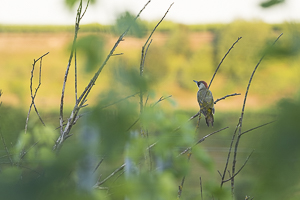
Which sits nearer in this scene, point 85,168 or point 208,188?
point 85,168

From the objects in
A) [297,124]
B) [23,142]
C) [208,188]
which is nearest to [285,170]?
[297,124]

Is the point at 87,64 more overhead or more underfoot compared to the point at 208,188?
more overhead

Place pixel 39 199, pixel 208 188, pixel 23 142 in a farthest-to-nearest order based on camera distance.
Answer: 1. pixel 23 142
2. pixel 208 188
3. pixel 39 199

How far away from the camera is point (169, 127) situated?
12.2 inches

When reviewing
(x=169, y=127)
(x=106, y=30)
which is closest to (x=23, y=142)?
(x=169, y=127)

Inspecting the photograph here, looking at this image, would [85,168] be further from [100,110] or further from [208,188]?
[208,188]

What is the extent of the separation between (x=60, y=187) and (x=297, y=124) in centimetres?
10

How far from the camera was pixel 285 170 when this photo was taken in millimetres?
143

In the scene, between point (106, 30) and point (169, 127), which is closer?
point (106, 30)

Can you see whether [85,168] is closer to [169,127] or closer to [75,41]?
[75,41]

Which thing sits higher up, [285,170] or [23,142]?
[285,170]

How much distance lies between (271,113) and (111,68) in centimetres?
8

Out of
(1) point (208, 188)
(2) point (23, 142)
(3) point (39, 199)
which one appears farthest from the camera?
(2) point (23, 142)

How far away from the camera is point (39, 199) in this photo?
14 centimetres
